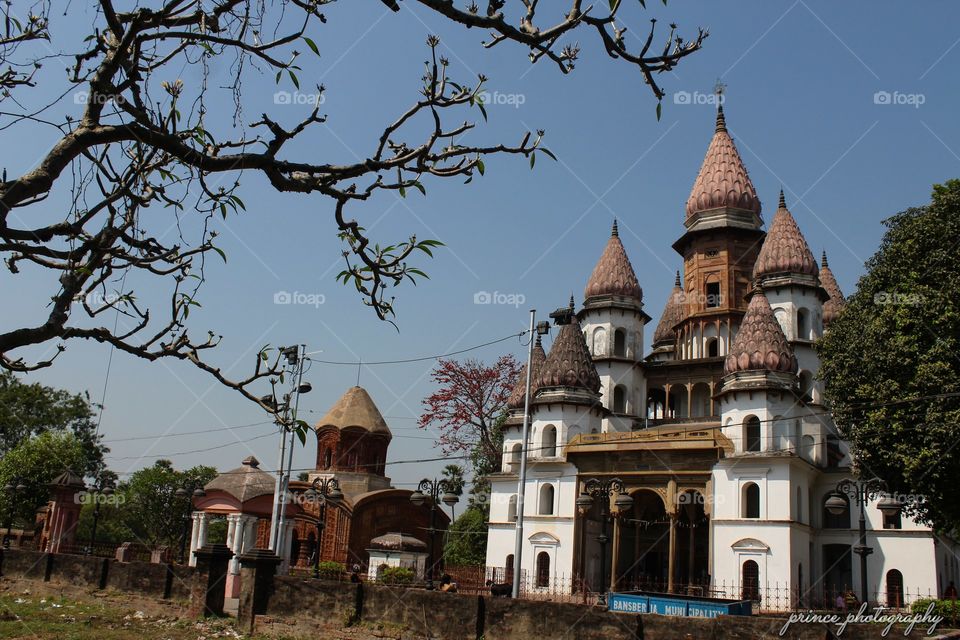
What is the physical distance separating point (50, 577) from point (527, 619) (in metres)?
14.0

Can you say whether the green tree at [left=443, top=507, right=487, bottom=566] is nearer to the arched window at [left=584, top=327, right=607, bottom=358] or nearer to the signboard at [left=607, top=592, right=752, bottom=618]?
the arched window at [left=584, top=327, right=607, bottom=358]

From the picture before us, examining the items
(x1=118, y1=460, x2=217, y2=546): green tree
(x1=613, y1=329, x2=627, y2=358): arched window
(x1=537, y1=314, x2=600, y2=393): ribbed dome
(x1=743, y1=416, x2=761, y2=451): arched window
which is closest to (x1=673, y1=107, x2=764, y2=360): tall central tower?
(x1=613, y1=329, x2=627, y2=358): arched window

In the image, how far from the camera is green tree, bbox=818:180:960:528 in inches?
793

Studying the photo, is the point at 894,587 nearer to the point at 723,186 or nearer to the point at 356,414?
the point at 723,186

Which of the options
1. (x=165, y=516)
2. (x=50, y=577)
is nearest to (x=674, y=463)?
(x=50, y=577)

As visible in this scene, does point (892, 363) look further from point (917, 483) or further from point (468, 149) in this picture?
point (468, 149)

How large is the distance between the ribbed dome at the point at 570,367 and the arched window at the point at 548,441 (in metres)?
1.89

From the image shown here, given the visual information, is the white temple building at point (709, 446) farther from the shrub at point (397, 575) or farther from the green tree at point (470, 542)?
the green tree at point (470, 542)

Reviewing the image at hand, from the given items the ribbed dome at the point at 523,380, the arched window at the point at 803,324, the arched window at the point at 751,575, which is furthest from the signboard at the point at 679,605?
the arched window at the point at 803,324

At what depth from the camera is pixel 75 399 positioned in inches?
2189

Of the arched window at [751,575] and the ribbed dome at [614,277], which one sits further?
the ribbed dome at [614,277]

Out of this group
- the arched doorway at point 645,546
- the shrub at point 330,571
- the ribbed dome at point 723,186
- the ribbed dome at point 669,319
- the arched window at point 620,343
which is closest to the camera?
the shrub at point 330,571

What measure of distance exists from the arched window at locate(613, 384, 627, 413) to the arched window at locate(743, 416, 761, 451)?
8.48 metres
